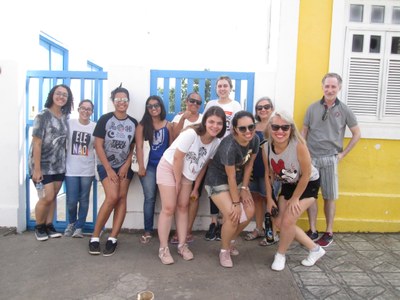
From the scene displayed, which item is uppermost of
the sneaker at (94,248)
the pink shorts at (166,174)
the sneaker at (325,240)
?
the pink shorts at (166,174)

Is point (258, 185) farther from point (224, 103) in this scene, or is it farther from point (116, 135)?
point (116, 135)

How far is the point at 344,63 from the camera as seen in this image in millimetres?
4621

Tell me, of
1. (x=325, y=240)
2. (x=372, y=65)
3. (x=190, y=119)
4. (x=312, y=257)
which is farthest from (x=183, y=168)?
(x=372, y=65)

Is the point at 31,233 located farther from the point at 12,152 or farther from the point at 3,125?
the point at 3,125

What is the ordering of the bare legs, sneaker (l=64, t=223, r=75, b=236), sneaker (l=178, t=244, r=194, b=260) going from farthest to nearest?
sneaker (l=64, t=223, r=75, b=236)
the bare legs
sneaker (l=178, t=244, r=194, b=260)

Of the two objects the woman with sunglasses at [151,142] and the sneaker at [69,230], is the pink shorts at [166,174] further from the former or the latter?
the sneaker at [69,230]

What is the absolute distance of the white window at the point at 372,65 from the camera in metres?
4.59

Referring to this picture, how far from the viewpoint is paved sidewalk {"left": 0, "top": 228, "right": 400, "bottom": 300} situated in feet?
10.0

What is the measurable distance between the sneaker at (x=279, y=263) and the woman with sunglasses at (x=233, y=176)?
0.43 metres

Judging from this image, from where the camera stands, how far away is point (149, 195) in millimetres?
4219

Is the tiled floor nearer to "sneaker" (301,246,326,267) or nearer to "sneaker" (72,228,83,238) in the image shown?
"sneaker" (301,246,326,267)

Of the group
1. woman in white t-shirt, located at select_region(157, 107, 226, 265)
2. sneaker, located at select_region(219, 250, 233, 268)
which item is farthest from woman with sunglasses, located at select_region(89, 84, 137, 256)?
sneaker, located at select_region(219, 250, 233, 268)

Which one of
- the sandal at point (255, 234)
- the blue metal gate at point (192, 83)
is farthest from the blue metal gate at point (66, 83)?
the sandal at point (255, 234)

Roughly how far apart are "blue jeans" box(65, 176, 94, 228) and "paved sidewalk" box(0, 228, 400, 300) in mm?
292
